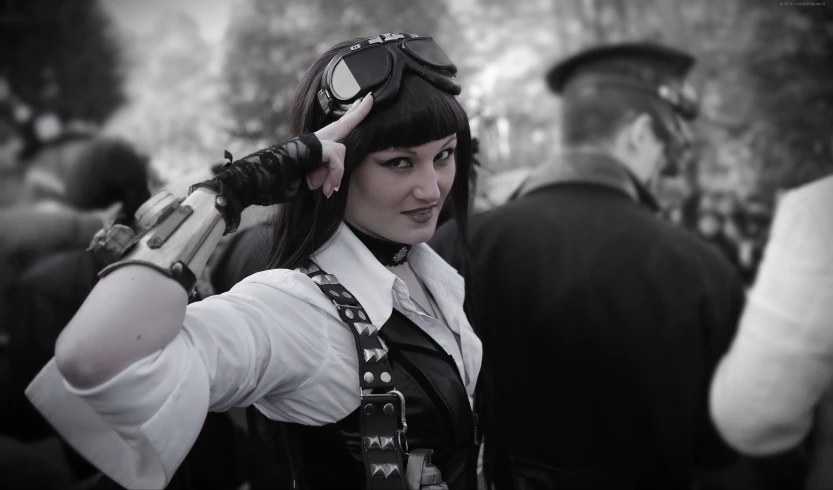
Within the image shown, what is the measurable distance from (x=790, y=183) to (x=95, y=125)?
5.82m

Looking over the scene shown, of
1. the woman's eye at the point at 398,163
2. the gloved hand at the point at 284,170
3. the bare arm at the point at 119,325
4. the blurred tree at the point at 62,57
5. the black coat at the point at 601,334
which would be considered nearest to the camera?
the bare arm at the point at 119,325

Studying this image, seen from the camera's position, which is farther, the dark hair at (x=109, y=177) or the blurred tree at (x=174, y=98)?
the blurred tree at (x=174, y=98)

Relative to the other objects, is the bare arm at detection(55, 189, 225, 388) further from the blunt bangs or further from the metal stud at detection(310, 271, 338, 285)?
the blunt bangs

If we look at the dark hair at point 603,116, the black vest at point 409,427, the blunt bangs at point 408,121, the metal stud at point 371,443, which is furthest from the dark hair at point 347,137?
the dark hair at point 603,116

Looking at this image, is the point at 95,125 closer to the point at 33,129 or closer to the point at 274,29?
the point at 33,129

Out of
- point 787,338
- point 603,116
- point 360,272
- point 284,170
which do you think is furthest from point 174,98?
point 787,338

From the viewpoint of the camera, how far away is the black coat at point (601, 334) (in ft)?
7.53

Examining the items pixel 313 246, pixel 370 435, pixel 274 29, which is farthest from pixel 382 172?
pixel 274 29

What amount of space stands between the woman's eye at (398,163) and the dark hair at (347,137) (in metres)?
0.05

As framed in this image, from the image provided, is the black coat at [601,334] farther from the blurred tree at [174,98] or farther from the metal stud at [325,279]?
the blurred tree at [174,98]

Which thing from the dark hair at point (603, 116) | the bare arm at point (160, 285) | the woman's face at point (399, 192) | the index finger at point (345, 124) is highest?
the index finger at point (345, 124)

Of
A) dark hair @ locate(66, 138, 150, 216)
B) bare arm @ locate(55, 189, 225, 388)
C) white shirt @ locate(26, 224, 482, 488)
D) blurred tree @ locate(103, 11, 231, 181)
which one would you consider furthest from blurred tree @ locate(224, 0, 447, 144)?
bare arm @ locate(55, 189, 225, 388)

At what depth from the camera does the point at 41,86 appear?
589 cm

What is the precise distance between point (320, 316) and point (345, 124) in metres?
0.40
